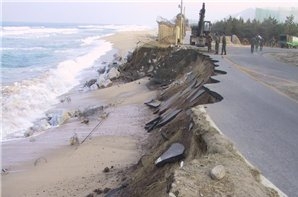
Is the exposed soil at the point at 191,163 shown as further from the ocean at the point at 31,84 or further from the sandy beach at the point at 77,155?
the ocean at the point at 31,84

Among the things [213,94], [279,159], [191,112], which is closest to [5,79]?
[213,94]

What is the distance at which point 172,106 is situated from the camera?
14.2 m

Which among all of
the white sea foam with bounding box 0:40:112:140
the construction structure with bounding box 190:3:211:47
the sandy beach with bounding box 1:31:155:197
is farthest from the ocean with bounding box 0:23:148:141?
the construction structure with bounding box 190:3:211:47

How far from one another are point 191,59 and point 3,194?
49.3 ft

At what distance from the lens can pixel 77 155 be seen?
11195mm

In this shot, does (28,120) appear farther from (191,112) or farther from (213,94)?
(191,112)

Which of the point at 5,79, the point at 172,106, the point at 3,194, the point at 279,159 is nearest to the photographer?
the point at 279,159

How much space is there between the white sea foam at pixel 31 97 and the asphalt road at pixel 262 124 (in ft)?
24.1

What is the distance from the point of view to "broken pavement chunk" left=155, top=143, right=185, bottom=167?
764 cm

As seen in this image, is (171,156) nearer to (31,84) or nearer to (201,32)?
(31,84)

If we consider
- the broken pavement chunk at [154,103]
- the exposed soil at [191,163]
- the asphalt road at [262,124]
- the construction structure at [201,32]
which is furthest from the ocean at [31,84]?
the construction structure at [201,32]

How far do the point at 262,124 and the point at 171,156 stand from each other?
3.05 meters

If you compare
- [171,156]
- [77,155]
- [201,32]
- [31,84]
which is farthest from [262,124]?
[201,32]

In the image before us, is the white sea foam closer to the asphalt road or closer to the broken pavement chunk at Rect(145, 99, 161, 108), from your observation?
the broken pavement chunk at Rect(145, 99, 161, 108)
